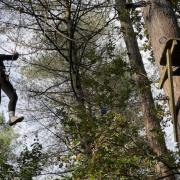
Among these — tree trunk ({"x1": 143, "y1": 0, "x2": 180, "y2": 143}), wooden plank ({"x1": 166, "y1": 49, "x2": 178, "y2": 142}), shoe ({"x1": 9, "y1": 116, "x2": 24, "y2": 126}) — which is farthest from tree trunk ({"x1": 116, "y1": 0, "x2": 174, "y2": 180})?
shoe ({"x1": 9, "y1": 116, "x2": 24, "y2": 126})

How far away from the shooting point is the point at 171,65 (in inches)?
231

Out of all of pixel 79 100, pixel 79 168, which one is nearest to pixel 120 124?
pixel 79 168

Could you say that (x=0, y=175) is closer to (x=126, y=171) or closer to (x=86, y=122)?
(x=86, y=122)

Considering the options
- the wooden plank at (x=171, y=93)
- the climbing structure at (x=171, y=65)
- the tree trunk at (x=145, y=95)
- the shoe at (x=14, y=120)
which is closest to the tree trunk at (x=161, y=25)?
the climbing structure at (x=171, y=65)

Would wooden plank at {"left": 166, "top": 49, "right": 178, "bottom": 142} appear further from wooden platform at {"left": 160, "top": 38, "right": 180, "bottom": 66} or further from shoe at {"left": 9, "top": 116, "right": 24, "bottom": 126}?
shoe at {"left": 9, "top": 116, "right": 24, "bottom": 126}

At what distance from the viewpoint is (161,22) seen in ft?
20.9

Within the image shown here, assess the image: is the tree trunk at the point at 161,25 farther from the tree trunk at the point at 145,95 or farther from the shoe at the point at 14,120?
the shoe at the point at 14,120

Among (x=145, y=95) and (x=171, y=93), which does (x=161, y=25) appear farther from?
(x=145, y=95)

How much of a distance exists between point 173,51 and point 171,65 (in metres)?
0.19

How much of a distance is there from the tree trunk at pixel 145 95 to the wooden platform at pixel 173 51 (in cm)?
169

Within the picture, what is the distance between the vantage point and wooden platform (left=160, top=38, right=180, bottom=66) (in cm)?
577

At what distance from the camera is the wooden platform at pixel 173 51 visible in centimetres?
577

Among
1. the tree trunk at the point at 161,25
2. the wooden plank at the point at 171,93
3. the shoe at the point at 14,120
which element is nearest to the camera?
the wooden plank at the point at 171,93

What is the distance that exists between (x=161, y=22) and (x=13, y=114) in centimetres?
276
